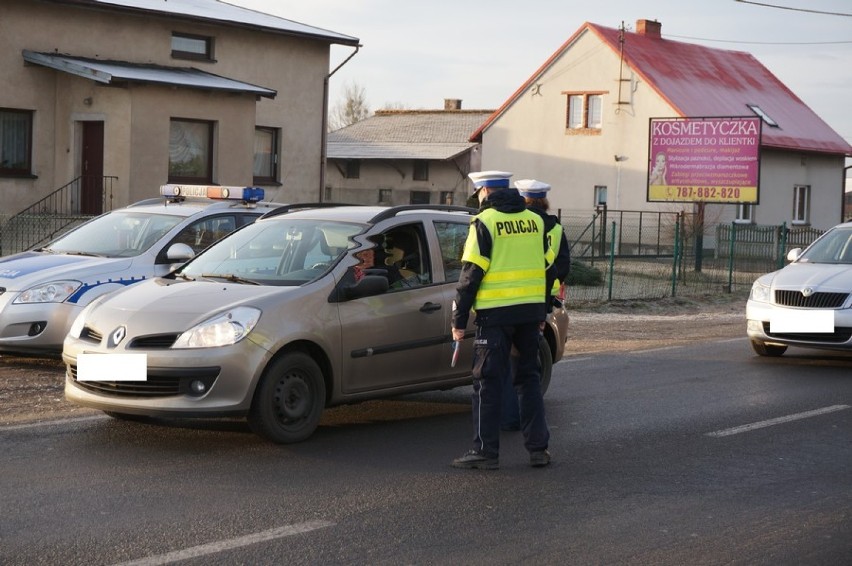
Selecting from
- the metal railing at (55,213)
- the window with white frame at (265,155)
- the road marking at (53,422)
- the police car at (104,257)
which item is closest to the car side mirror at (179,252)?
the police car at (104,257)

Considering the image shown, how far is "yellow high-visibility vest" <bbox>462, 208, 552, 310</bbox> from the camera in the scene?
7.42m

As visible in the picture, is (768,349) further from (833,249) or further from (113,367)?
(113,367)

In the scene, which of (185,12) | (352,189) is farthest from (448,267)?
(352,189)

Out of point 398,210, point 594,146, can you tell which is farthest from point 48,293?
point 594,146

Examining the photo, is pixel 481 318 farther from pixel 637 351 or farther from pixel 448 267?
pixel 637 351

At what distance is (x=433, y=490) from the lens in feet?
22.9

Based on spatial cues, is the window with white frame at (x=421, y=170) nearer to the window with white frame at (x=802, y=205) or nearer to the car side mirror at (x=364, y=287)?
the window with white frame at (x=802, y=205)

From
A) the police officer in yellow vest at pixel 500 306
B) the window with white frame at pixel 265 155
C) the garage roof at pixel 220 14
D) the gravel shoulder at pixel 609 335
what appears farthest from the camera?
the window with white frame at pixel 265 155

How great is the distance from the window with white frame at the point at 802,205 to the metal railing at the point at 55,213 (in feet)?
98.8

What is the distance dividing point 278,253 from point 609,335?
8.43 metres

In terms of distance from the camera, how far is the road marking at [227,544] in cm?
539

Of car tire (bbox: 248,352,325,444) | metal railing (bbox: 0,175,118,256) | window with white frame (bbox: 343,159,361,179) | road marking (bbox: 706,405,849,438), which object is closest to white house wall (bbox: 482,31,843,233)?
window with white frame (bbox: 343,159,361,179)

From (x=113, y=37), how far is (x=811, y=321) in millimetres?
18459

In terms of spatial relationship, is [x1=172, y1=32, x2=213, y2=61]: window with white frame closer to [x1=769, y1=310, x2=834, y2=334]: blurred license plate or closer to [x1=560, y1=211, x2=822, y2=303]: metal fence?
[x1=560, y1=211, x2=822, y2=303]: metal fence
